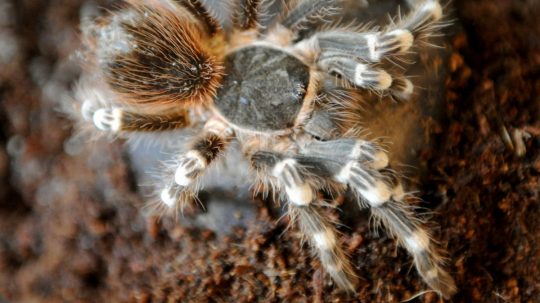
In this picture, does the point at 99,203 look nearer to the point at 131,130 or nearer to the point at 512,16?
the point at 131,130

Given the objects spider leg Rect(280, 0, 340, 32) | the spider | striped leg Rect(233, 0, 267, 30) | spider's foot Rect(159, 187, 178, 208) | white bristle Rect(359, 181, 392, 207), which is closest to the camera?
white bristle Rect(359, 181, 392, 207)

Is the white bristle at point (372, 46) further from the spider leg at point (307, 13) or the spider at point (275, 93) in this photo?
the spider leg at point (307, 13)

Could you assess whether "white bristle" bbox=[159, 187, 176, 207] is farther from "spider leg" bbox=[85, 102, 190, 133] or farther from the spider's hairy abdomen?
the spider's hairy abdomen

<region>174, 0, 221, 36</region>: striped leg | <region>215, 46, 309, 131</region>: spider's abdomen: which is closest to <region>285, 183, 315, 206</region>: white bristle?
<region>215, 46, 309, 131</region>: spider's abdomen

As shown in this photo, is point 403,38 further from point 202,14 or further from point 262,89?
point 202,14

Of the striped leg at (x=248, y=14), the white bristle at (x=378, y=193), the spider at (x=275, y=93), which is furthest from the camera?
the striped leg at (x=248, y=14)

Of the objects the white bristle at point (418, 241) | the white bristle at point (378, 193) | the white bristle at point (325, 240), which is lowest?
the white bristle at point (418, 241)

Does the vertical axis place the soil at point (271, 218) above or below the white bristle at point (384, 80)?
below

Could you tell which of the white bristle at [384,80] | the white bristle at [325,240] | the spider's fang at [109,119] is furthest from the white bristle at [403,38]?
the spider's fang at [109,119]

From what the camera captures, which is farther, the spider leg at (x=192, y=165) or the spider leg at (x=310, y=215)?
the spider leg at (x=192, y=165)
